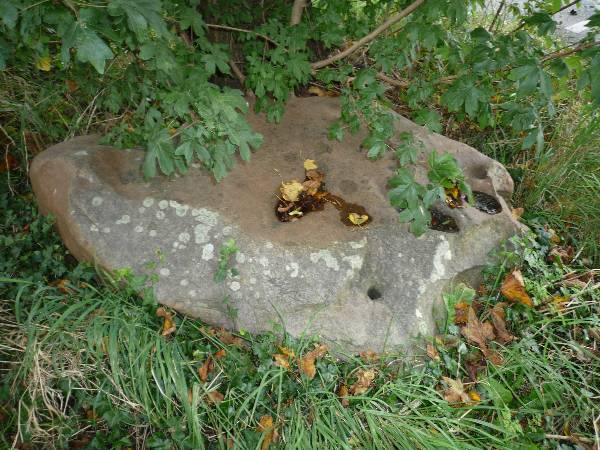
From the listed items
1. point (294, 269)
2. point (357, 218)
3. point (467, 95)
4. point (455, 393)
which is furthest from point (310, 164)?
point (455, 393)

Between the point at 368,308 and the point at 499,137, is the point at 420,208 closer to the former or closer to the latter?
the point at 368,308

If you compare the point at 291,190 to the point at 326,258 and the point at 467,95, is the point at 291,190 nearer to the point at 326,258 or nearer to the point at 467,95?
the point at 326,258

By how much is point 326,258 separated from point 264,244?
0.32 m

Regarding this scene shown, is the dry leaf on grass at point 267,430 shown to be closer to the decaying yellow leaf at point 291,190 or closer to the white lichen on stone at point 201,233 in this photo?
the white lichen on stone at point 201,233

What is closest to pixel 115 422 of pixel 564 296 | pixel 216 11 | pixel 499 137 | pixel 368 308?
pixel 368 308

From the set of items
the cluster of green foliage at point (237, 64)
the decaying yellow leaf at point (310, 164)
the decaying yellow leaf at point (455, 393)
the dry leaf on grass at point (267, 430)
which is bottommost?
the dry leaf on grass at point (267, 430)

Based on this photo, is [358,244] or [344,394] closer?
[344,394]

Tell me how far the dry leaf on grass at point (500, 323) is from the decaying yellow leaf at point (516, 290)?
7 centimetres

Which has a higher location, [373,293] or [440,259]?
[440,259]

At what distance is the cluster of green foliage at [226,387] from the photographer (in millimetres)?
1876

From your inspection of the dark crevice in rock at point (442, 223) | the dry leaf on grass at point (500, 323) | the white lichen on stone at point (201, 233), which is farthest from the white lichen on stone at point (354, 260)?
the dry leaf on grass at point (500, 323)

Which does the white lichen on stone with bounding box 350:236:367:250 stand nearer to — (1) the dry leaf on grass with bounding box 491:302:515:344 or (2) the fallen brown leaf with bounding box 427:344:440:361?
(2) the fallen brown leaf with bounding box 427:344:440:361

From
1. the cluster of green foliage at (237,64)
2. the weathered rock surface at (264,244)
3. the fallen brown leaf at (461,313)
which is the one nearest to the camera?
the cluster of green foliage at (237,64)

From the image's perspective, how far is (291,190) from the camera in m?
2.43
